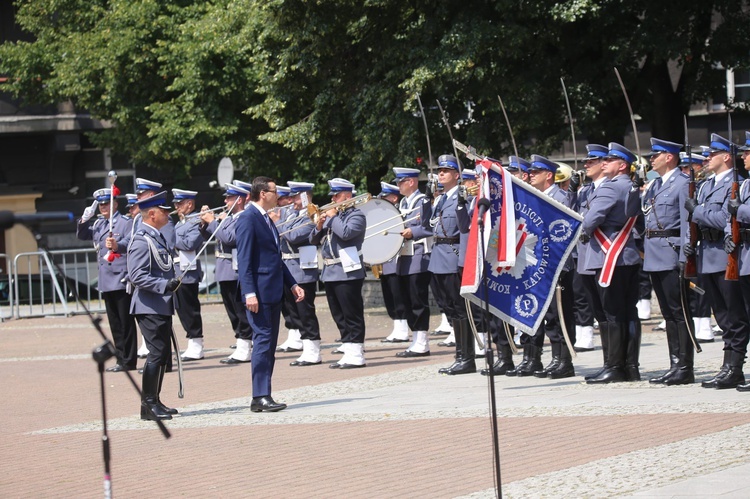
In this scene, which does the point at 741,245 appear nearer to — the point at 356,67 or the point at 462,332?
the point at 462,332

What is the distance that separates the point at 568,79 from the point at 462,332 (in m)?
9.48

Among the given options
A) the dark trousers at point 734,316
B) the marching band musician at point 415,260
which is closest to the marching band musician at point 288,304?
the marching band musician at point 415,260

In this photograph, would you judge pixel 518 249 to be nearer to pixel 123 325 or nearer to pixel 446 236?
pixel 446 236

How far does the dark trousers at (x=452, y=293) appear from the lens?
42.5ft

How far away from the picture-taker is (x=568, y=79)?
21.1 metres

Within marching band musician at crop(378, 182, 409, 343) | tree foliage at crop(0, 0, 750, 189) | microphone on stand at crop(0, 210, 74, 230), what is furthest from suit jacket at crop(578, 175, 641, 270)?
tree foliage at crop(0, 0, 750, 189)

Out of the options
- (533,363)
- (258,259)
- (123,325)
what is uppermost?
(258,259)

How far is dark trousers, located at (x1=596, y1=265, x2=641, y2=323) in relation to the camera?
1120 centimetres

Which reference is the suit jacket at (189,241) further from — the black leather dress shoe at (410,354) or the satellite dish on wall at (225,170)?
the satellite dish on wall at (225,170)

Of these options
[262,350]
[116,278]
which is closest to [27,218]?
[262,350]

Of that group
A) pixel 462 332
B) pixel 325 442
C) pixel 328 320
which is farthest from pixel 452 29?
pixel 325 442

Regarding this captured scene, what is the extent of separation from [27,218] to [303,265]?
10.2m

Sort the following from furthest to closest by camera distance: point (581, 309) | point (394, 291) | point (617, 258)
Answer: point (394, 291) → point (581, 309) → point (617, 258)

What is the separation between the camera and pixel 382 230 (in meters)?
15.5
